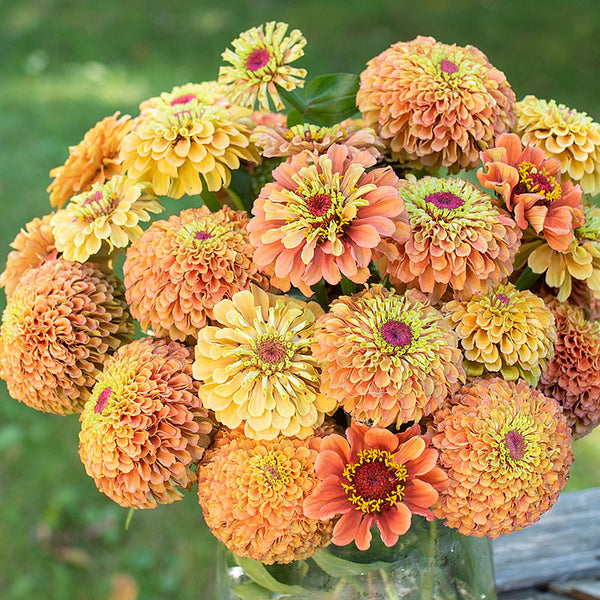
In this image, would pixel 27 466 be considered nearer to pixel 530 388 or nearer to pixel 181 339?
pixel 181 339

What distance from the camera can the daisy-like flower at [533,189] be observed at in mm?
630

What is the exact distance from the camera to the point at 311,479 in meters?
0.61

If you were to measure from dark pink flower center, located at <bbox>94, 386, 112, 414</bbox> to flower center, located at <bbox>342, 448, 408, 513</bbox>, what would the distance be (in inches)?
8.4

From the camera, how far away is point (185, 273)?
63 cm

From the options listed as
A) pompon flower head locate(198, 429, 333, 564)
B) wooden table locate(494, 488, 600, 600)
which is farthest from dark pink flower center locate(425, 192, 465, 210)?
wooden table locate(494, 488, 600, 600)

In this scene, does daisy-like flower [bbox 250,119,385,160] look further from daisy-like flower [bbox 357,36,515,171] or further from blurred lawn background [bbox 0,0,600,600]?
blurred lawn background [bbox 0,0,600,600]

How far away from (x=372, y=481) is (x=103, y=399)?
0.80 ft

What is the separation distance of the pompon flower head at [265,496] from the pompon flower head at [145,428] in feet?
0.11

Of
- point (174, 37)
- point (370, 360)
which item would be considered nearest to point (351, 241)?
point (370, 360)

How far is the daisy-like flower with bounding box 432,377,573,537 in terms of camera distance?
59 cm

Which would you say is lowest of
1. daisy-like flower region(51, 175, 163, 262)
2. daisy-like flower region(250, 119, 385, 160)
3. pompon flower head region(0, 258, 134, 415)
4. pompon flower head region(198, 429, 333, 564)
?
pompon flower head region(198, 429, 333, 564)

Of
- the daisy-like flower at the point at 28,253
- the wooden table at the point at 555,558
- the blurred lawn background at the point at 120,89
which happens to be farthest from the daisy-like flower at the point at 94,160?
the blurred lawn background at the point at 120,89

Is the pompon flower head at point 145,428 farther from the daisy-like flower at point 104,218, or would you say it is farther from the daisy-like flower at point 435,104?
the daisy-like flower at point 435,104

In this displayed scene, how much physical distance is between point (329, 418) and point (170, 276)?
0.19m
